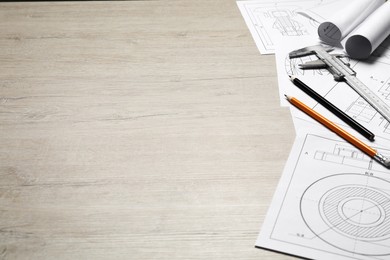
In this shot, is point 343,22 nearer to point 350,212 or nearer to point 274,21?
point 274,21

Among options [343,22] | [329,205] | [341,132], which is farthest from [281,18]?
[329,205]

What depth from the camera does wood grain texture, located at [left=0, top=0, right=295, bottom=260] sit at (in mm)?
671

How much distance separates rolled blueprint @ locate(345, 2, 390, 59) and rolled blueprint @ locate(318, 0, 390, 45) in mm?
22

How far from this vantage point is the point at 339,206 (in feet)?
2.32

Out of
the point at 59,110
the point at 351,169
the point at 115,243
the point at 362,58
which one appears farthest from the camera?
the point at 362,58

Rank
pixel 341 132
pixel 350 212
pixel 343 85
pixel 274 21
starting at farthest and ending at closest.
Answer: pixel 274 21
pixel 343 85
pixel 341 132
pixel 350 212

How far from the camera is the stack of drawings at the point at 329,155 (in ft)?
2.18

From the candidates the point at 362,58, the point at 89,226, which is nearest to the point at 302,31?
the point at 362,58

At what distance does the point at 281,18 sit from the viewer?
110 cm

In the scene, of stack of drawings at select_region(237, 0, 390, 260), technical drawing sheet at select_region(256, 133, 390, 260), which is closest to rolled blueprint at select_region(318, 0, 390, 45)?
stack of drawings at select_region(237, 0, 390, 260)

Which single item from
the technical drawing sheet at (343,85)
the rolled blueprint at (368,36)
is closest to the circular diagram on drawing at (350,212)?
the technical drawing sheet at (343,85)

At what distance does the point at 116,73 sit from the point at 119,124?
142 mm

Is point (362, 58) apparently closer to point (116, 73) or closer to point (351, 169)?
point (351, 169)

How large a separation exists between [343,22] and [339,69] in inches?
5.0
